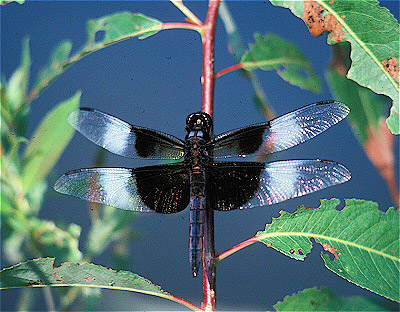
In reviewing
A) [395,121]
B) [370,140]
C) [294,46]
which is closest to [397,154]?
[370,140]

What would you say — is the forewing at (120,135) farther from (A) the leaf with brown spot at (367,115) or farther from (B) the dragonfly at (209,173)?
(A) the leaf with brown spot at (367,115)

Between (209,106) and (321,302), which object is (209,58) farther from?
(321,302)

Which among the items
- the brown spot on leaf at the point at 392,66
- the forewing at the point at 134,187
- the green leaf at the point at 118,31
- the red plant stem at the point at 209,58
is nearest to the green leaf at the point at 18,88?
the green leaf at the point at 118,31

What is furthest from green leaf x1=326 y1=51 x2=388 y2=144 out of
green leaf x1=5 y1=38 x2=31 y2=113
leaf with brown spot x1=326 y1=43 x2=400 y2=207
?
green leaf x1=5 y1=38 x2=31 y2=113

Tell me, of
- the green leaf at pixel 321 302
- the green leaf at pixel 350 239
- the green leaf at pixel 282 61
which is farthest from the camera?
the green leaf at pixel 282 61

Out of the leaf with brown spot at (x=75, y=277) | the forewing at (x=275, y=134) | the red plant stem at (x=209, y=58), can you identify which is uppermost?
the red plant stem at (x=209, y=58)

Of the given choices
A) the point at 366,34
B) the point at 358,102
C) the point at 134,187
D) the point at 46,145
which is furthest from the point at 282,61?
the point at 46,145
